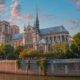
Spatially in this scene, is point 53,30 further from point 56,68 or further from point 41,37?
point 56,68

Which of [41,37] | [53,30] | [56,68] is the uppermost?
[53,30]

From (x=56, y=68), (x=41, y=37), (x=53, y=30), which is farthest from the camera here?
(x=41, y=37)

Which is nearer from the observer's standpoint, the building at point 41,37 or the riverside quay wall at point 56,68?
the riverside quay wall at point 56,68

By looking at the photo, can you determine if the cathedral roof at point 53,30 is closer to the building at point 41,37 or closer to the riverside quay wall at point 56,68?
the building at point 41,37

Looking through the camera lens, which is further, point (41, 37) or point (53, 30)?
point (41, 37)

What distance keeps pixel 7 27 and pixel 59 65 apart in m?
81.6

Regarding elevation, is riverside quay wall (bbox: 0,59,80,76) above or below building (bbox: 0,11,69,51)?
below

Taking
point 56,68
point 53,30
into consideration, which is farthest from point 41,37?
point 56,68

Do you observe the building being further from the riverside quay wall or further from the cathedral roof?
the riverside quay wall

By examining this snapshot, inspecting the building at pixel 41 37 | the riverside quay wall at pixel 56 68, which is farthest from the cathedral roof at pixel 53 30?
the riverside quay wall at pixel 56 68

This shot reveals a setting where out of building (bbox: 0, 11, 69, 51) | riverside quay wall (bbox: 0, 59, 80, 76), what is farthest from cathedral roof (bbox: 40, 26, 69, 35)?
riverside quay wall (bbox: 0, 59, 80, 76)

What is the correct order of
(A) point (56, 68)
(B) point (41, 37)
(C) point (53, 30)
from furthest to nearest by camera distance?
1. (B) point (41, 37)
2. (C) point (53, 30)
3. (A) point (56, 68)

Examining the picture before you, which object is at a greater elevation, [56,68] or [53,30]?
[53,30]

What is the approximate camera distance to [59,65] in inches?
1959
